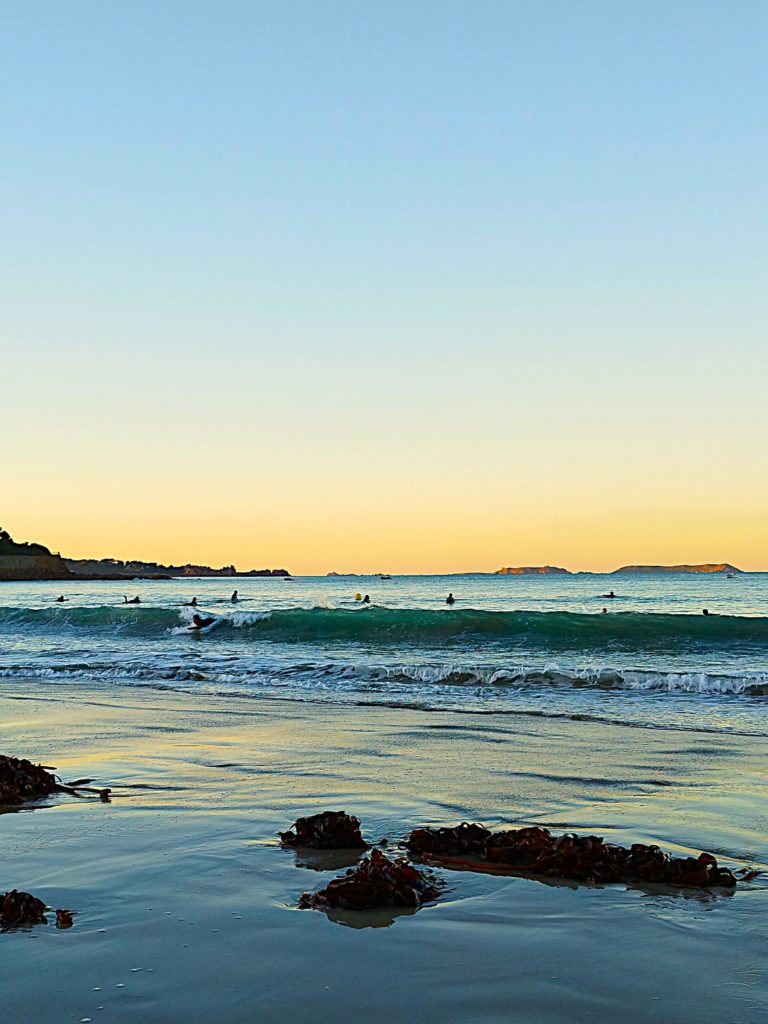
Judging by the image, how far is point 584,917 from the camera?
358 centimetres

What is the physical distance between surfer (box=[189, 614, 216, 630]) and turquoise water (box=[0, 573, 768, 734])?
0.26 metres

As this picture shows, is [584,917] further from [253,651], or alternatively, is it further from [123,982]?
[253,651]

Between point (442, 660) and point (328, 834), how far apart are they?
42.2 feet

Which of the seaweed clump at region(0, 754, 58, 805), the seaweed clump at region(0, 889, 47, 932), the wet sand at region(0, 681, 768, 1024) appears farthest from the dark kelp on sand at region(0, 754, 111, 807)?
the seaweed clump at region(0, 889, 47, 932)

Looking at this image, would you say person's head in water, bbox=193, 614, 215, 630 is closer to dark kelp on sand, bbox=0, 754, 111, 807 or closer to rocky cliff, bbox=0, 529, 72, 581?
dark kelp on sand, bbox=0, 754, 111, 807

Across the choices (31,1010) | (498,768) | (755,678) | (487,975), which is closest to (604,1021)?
(487,975)

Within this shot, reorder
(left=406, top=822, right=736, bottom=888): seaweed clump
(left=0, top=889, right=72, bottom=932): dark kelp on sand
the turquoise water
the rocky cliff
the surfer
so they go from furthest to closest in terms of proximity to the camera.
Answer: the rocky cliff, the surfer, the turquoise water, (left=406, top=822, right=736, bottom=888): seaweed clump, (left=0, top=889, right=72, bottom=932): dark kelp on sand

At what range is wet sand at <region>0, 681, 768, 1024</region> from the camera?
9.09ft

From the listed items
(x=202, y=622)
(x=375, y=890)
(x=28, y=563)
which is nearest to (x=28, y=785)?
(x=375, y=890)

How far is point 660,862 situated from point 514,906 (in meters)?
0.78

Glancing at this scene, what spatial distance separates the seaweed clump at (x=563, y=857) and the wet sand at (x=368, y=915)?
0.45ft

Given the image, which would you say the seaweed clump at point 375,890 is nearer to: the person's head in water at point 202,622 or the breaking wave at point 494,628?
the breaking wave at point 494,628

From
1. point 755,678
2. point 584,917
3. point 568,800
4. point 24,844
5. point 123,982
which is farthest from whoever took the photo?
point 755,678

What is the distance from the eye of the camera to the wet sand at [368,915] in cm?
277
